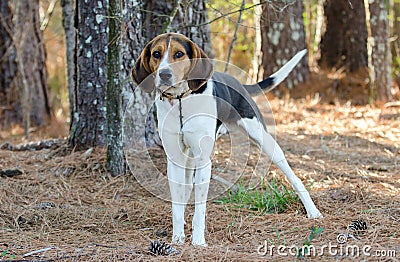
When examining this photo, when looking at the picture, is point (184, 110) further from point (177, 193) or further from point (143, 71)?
point (177, 193)

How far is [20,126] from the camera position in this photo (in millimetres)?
9266

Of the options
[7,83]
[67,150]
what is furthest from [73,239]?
[7,83]

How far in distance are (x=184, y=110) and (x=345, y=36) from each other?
25.7 ft

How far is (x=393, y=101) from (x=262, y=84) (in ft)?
16.5

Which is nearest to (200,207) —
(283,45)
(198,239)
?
(198,239)

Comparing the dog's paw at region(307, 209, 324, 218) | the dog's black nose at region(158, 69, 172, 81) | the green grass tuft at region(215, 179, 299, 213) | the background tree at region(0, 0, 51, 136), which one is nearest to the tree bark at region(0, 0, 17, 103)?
the background tree at region(0, 0, 51, 136)

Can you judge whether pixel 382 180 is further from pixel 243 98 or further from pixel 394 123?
pixel 394 123

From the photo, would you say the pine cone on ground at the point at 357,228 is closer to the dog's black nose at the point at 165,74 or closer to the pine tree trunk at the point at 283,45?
the dog's black nose at the point at 165,74

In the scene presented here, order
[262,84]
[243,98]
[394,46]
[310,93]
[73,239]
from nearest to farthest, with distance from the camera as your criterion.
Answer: [73,239], [243,98], [262,84], [310,93], [394,46]

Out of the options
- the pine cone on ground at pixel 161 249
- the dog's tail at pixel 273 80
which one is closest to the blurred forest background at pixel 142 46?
the dog's tail at pixel 273 80

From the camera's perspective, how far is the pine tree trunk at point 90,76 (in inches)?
214

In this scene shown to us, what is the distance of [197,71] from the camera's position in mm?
3781

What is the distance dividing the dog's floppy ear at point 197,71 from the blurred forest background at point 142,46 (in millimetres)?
1067

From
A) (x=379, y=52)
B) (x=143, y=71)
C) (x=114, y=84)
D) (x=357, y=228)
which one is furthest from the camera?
(x=379, y=52)
